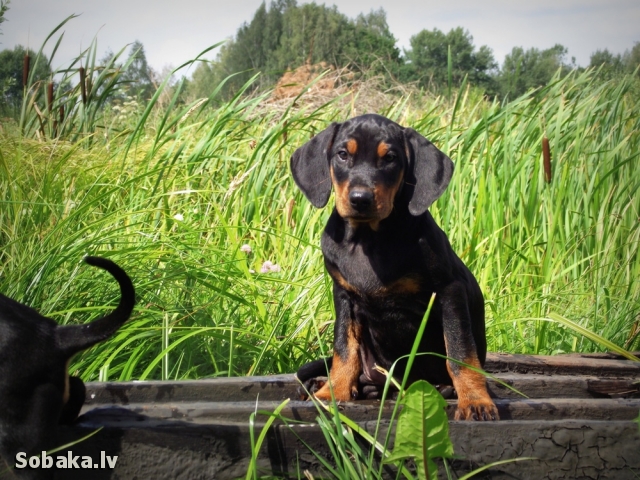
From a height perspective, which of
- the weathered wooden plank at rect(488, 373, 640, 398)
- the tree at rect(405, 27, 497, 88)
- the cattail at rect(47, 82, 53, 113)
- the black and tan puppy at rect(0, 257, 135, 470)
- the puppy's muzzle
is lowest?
the weathered wooden plank at rect(488, 373, 640, 398)

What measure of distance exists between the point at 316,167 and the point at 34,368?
4.73 ft

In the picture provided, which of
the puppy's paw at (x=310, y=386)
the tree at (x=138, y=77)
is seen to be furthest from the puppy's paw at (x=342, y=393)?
the tree at (x=138, y=77)

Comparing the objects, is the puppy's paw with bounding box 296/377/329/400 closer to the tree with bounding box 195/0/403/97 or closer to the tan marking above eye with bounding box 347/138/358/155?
the tan marking above eye with bounding box 347/138/358/155

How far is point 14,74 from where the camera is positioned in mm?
6973

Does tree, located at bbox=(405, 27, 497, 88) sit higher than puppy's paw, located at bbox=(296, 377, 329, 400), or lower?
Result: higher

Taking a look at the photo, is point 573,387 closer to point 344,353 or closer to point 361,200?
point 344,353

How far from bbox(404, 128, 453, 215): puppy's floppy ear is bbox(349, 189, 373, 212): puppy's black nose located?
187 mm

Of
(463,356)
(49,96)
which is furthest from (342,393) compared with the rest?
(49,96)

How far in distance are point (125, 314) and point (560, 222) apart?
3.33 m

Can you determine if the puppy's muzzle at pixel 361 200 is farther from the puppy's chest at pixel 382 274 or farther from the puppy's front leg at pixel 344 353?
the puppy's front leg at pixel 344 353

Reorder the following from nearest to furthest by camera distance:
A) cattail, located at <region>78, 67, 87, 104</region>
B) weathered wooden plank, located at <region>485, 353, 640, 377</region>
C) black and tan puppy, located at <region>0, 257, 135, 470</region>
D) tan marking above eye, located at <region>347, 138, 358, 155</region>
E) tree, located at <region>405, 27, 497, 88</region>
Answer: black and tan puppy, located at <region>0, 257, 135, 470</region>
tan marking above eye, located at <region>347, 138, 358, 155</region>
weathered wooden plank, located at <region>485, 353, 640, 377</region>
cattail, located at <region>78, 67, 87, 104</region>
tree, located at <region>405, 27, 497, 88</region>

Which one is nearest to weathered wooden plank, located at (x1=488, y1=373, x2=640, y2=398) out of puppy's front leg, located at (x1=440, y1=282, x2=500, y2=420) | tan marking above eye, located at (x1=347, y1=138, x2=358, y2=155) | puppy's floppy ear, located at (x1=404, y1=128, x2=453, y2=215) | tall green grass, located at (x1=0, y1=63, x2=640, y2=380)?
tall green grass, located at (x1=0, y1=63, x2=640, y2=380)

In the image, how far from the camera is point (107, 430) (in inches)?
88.4

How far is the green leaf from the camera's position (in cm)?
194
